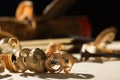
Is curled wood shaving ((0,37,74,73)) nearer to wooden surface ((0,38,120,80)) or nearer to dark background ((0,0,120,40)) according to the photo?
wooden surface ((0,38,120,80))

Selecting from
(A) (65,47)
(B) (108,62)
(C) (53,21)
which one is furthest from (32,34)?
(B) (108,62)

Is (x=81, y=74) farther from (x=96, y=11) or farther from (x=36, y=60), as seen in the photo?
(x=96, y=11)

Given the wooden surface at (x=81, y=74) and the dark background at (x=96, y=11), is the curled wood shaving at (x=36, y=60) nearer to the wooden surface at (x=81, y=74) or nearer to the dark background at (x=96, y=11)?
the wooden surface at (x=81, y=74)

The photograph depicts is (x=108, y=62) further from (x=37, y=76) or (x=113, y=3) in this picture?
(x=113, y=3)

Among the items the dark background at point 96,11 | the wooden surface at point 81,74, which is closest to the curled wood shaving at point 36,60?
the wooden surface at point 81,74

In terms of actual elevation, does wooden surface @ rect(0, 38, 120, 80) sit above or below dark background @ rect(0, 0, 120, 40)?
below

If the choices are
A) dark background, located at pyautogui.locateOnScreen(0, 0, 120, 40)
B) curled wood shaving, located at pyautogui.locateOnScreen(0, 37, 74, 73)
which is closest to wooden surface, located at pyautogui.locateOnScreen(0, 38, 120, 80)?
curled wood shaving, located at pyautogui.locateOnScreen(0, 37, 74, 73)

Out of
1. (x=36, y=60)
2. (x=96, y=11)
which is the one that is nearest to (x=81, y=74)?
(x=36, y=60)

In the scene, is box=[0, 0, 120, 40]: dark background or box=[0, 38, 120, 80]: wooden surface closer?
box=[0, 38, 120, 80]: wooden surface
